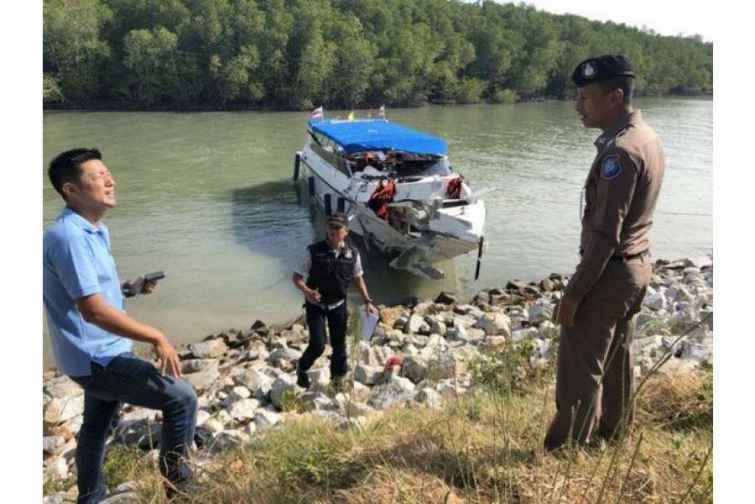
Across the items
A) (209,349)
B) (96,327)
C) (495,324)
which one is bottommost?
(209,349)

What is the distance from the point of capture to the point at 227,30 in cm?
5781

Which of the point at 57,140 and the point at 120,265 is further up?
the point at 57,140

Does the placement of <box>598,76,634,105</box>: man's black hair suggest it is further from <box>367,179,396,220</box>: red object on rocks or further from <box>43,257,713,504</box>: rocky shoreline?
<box>367,179,396,220</box>: red object on rocks

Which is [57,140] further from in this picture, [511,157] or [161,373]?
[161,373]

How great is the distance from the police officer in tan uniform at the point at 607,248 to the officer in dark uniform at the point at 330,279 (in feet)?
9.26

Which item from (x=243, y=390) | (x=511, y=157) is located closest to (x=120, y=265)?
(x=243, y=390)

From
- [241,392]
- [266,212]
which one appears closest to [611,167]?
[241,392]

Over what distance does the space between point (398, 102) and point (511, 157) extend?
35499mm

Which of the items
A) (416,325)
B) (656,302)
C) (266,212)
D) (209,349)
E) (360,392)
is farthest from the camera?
(266,212)

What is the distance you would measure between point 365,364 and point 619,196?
447 centimetres

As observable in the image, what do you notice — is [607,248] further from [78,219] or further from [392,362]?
[392,362]

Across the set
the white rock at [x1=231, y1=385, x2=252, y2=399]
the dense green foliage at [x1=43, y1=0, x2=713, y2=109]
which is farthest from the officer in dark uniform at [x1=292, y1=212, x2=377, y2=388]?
the dense green foliage at [x1=43, y1=0, x2=713, y2=109]

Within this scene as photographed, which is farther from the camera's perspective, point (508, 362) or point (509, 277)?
point (509, 277)

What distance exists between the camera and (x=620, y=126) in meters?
2.69
